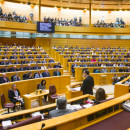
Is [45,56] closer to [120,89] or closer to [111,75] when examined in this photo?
[111,75]

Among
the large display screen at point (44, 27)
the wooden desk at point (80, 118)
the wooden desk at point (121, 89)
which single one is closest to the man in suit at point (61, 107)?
the wooden desk at point (80, 118)

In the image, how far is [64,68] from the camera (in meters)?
13.1

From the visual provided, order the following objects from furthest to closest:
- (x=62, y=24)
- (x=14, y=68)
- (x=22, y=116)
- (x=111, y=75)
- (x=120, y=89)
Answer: (x=62, y=24) < (x=111, y=75) < (x=14, y=68) < (x=120, y=89) < (x=22, y=116)

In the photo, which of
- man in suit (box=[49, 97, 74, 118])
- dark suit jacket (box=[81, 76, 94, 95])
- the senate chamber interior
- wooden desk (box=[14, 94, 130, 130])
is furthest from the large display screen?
man in suit (box=[49, 97, 74, 118])

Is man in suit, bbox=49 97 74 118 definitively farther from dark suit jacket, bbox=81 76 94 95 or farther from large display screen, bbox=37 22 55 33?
large display screen, bbox=37 22 55 33

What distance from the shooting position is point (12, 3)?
18.3m

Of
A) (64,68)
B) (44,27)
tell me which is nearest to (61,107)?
(64,68)

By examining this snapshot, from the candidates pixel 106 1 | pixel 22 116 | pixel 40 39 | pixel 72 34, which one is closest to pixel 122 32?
pixel 106 1

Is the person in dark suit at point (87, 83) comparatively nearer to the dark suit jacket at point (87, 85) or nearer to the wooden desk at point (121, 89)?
the dark suit jacket at point (87, 85)

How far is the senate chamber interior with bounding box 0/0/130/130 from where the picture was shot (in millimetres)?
2631

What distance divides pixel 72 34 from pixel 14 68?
1071 cm

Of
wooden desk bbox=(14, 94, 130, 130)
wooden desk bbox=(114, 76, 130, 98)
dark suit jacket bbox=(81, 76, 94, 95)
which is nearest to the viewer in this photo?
wooden desk bbox=(14, 94, 130, 130)

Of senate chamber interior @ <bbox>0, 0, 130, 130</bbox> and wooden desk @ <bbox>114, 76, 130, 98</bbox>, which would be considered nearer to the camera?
senate chamber interior @ <bbox>0, 0, 130, 130</bbox>

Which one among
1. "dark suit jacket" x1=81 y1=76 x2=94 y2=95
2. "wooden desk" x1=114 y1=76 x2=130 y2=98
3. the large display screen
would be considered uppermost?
the large display screen
